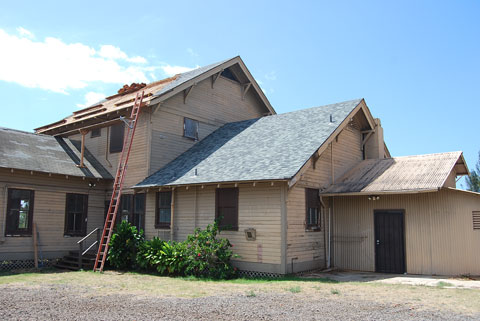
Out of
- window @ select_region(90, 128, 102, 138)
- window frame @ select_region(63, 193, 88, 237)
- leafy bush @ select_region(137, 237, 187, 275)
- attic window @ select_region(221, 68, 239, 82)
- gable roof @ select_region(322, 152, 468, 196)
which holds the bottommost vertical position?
leafy bush @ select_region(137, 237, 187, 275)

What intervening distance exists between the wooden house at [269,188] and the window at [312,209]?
37 mm

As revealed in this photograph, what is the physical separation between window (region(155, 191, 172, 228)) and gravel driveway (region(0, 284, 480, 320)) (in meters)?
6.43

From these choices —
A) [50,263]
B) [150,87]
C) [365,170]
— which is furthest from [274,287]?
[150,87]

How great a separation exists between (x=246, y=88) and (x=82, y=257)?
38.8 ft

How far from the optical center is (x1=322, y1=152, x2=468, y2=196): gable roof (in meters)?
13.8

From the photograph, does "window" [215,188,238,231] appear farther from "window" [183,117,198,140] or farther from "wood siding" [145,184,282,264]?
"window" [183,117,198,140]

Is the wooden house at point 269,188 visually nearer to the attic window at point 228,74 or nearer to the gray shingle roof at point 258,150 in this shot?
the gray shingle roof at point 258,150

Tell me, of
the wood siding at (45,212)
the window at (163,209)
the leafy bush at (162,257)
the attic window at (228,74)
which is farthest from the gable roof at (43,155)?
the attic window at (228,74)

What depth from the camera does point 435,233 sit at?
14.0 meters

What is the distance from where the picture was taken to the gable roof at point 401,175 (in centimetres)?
1384

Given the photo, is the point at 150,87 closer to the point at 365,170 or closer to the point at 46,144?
the point at 46,144

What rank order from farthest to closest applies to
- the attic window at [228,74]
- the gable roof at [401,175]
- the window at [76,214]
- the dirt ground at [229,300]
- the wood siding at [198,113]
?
the attic window at [228,74] < the wood siding at [198,113] < the window at [76,214] < the gable roof at [401,175] < the dirt ground at [229,300]

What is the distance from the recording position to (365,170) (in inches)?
656

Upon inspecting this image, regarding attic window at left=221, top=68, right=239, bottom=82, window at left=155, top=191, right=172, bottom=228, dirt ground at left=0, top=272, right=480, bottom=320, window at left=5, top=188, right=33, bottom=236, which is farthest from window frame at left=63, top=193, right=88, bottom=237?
attic window at left=221, top=68, right=239, bottom=82
